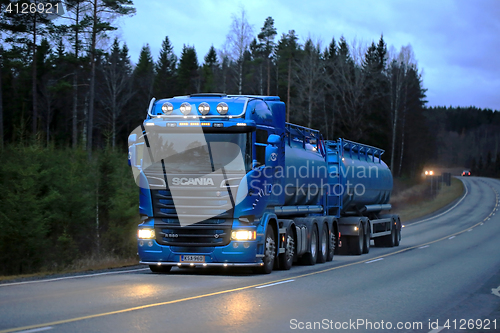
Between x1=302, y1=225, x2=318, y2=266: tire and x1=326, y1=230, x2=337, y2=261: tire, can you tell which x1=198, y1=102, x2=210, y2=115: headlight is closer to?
x1=302, y1=225, x2=318, y2=266: tire

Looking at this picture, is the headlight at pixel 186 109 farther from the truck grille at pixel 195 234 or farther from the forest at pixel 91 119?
the forest at pixel 91 119

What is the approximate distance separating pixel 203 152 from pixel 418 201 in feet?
191

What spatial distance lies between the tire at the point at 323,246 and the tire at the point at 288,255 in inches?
99.8

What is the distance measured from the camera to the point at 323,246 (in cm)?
1914

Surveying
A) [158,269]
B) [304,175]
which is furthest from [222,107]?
[304,175]

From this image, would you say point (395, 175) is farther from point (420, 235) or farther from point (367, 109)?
point (420, 235)

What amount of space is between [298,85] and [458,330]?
48.8 metres

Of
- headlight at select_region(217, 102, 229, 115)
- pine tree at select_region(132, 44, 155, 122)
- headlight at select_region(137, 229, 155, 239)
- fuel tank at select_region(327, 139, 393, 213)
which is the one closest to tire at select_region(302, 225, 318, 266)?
fuel tank at select_region(327, 139, 393, 213)

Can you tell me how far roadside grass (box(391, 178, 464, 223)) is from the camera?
5869 cm

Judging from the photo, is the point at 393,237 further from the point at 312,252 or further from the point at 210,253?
the point at 210,253

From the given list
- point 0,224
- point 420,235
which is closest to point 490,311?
point 0,224

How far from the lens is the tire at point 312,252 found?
59.2 ft

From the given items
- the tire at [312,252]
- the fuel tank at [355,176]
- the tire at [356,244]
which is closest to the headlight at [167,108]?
A: the tire at [312,252]

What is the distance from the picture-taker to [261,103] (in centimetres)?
1478
